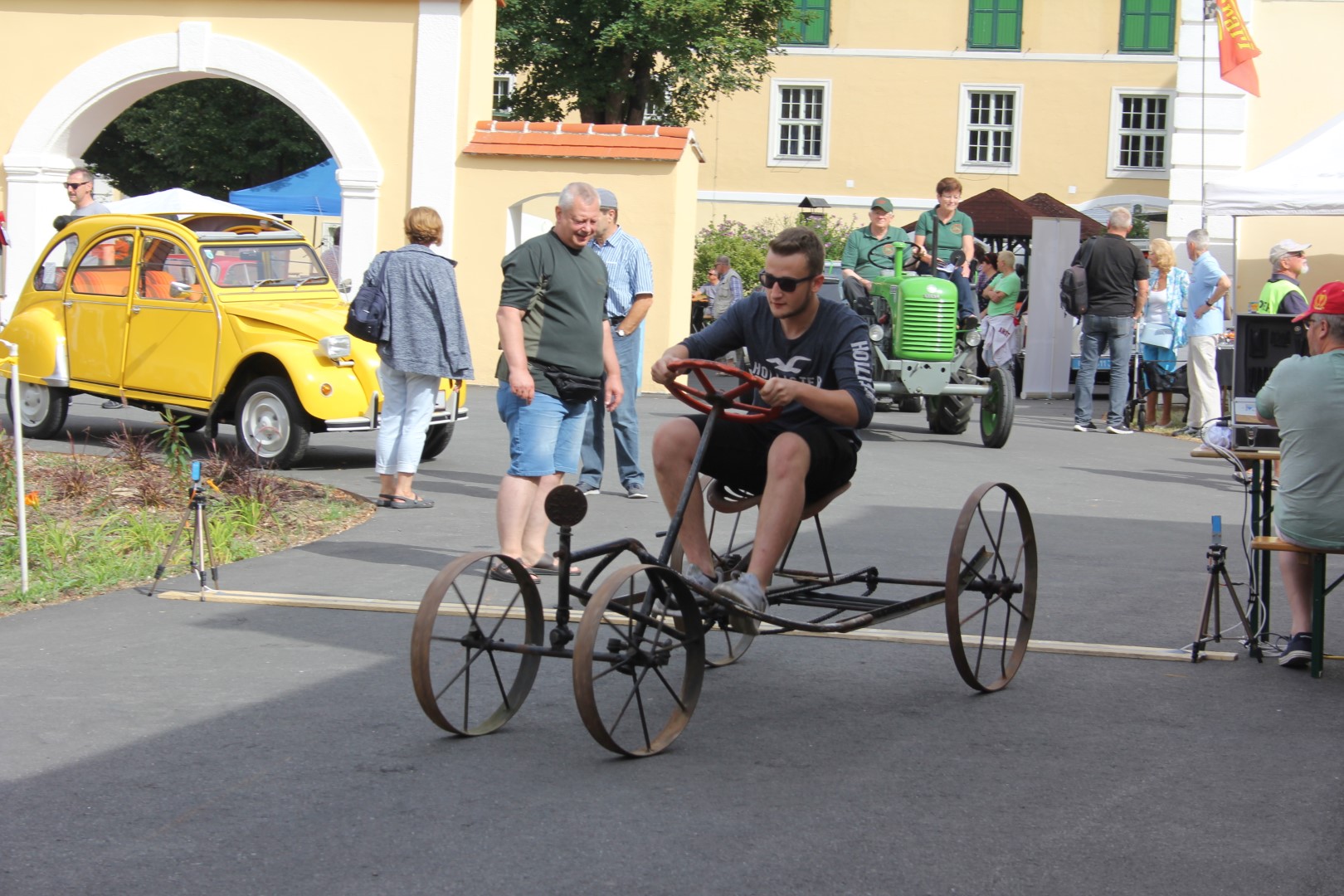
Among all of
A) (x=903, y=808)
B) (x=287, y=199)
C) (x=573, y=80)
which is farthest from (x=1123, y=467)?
(x=573, y=80)

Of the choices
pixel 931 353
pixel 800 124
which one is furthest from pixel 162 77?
pixel 800 124

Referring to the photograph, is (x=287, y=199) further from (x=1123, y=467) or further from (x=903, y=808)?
(x=903, y=808)

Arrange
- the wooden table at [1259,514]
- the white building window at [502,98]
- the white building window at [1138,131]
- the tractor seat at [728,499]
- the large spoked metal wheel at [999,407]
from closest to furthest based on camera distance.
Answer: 1. the tractor seat at [728,499]
2. the wooden table at [1259,514]
3. the large spoked metal wheel at [999,407]
4. the white building window at [502,98]
5. the white building window at [1138,131]

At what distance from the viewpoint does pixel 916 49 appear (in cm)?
4753

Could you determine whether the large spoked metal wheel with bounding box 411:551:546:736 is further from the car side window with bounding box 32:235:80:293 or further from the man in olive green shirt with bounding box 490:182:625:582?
the car side window with bounding box 32:235:80:293

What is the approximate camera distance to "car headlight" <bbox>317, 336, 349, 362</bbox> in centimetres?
1195

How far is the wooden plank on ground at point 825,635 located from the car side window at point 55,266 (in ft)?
22.8

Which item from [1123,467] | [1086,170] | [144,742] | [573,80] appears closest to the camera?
[144,742]

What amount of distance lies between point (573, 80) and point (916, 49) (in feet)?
46.0

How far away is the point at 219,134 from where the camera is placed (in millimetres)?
36312

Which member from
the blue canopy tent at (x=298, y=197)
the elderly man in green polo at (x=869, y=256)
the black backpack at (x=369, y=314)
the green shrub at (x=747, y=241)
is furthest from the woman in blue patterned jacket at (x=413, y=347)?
the green shrub at (x=747, y=241)

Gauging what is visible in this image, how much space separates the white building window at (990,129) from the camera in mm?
47531

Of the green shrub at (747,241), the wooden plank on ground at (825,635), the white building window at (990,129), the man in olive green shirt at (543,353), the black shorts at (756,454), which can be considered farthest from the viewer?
the white building window at (990,129)

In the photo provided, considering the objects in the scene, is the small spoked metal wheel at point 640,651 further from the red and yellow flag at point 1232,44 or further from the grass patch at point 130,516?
the red and yellow flag at point 1232,44
